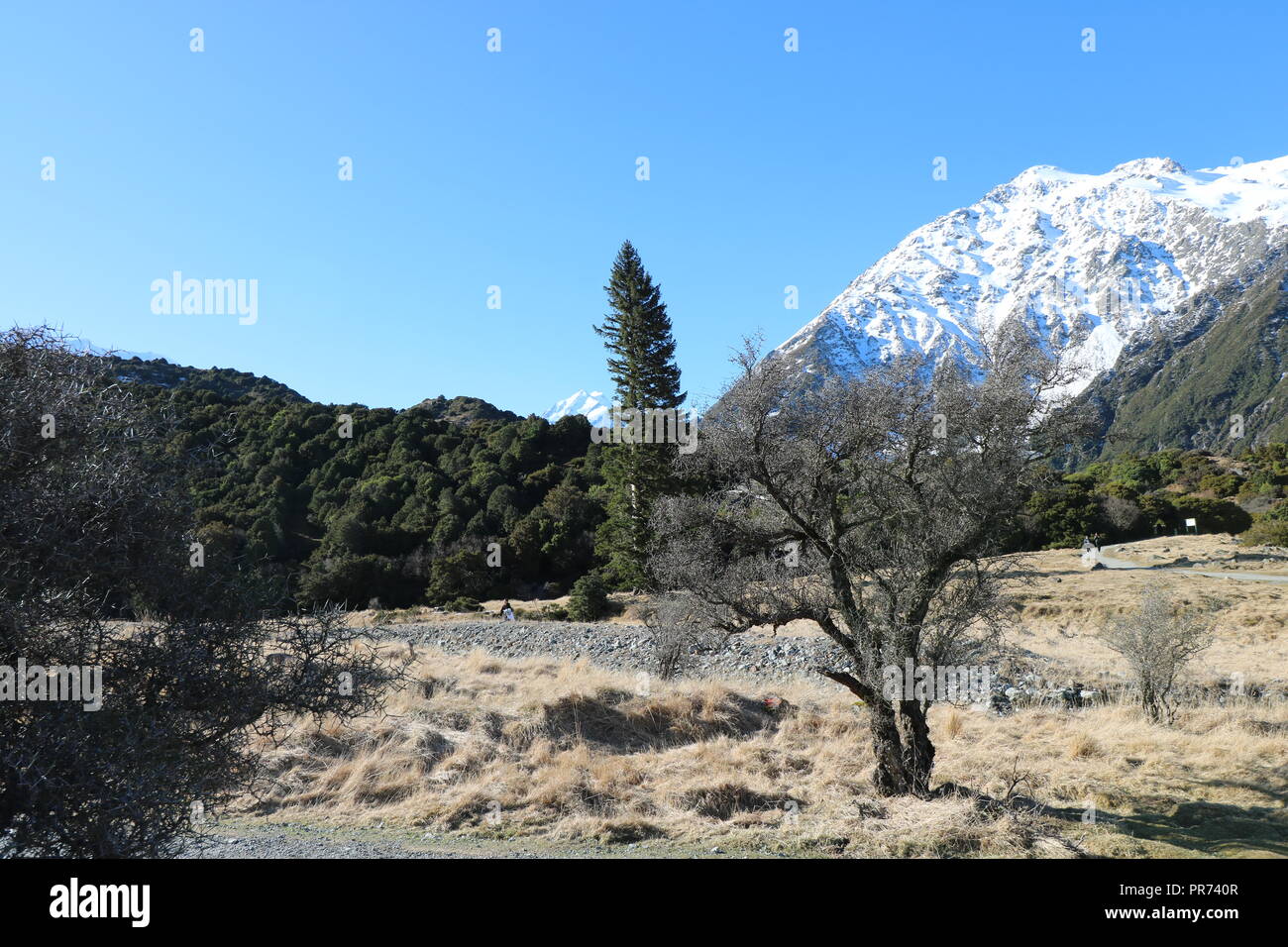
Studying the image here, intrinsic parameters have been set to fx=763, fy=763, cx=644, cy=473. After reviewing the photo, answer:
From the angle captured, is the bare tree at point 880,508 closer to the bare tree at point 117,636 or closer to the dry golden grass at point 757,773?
the dry golden grass at point 757,773

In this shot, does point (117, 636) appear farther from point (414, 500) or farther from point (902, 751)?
point (414, 500)

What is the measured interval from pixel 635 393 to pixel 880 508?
1773 centimetres

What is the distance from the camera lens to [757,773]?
33.4 ft

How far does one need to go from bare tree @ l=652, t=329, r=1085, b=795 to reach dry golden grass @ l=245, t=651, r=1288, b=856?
1382mm

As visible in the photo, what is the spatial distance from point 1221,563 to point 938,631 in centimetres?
3171

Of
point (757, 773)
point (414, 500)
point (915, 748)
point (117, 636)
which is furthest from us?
point (414, 500)

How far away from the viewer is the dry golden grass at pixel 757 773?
25.9ft

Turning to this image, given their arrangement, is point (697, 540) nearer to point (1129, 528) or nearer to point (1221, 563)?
point (1221, 563)

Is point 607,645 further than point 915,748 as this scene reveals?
Yes

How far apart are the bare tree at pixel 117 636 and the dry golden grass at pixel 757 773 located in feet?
7.60

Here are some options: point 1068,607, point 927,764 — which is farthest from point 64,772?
point 1068,607

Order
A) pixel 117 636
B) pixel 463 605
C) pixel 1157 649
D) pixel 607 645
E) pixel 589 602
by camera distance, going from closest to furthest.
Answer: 1. pixel 117 636
2. pixel 1157 649
3. pixel 607 645
4. pixel 589 602
5. pixel 463 605

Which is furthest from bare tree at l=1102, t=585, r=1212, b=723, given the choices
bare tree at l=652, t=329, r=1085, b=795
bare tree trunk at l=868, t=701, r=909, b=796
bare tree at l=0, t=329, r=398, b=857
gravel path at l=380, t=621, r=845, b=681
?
bare tree at l=0, t=329, r=398, b=857

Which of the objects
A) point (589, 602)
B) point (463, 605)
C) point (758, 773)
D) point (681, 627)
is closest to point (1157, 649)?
point (758, 773)
